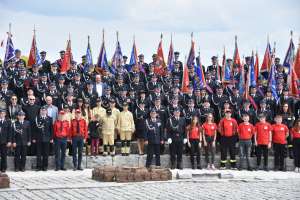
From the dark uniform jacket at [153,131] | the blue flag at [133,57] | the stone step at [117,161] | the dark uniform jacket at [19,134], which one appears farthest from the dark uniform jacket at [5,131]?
the blue flag at [133,57]

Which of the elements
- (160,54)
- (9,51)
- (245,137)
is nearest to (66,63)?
(9,51)

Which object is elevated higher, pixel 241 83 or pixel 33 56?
pixel 33 56

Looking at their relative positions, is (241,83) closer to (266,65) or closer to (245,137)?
(266,65)

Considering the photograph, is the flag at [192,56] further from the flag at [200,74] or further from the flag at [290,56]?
the flag at [290,56]

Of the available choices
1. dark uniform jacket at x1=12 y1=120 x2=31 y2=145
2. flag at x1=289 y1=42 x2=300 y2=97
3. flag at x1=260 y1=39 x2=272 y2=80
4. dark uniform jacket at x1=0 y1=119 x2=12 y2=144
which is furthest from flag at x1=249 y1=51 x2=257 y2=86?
dark uniform jacket at x1=0 y1=119 x2=12 y2=144

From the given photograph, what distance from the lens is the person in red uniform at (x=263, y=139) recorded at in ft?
61.0

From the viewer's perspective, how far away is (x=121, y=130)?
18.3 metres

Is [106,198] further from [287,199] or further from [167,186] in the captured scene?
[287,199]

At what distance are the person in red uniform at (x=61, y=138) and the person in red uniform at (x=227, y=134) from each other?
199 inches

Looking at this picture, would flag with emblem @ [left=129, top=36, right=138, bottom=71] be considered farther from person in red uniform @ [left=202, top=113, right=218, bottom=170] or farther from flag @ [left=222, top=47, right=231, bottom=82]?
person in red uniform @ [left=202, top=113, right=218, bottom=170]

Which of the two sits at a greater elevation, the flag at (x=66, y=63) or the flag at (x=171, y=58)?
the flag at (x=171, y=58)

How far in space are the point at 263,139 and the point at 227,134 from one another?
1.22 meters

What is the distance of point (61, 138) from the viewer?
17.1 m

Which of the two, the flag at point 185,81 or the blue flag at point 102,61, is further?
the blue flag at point 102,61
